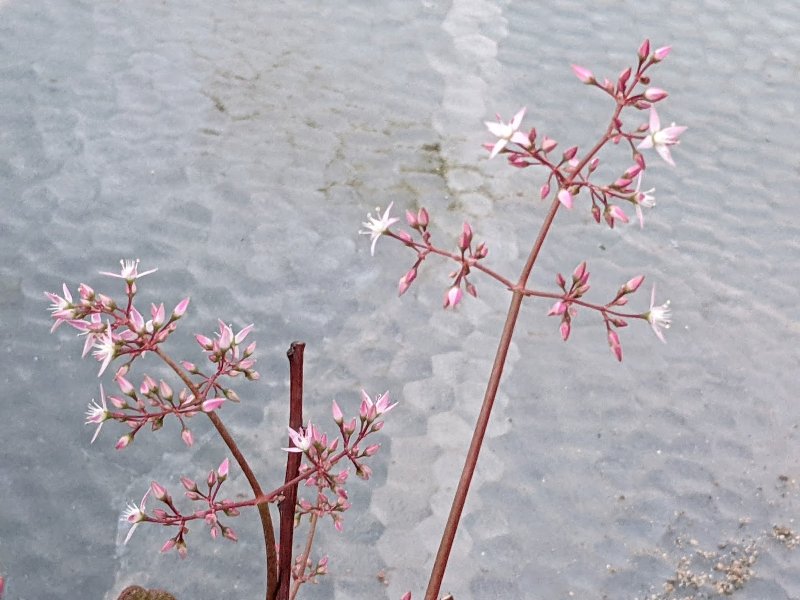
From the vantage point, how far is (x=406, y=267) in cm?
203

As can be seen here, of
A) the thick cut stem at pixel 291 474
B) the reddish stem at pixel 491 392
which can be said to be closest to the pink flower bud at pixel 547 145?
the reddish stem at pixel 491 392

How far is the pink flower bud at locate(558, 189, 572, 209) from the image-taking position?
0.60 meters

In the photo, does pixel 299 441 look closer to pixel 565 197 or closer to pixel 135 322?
pixel 135 322

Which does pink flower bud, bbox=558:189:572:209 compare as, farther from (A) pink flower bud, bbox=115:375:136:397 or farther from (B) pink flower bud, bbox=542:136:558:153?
(A) pink flower bud, bbox=115:375:136:397

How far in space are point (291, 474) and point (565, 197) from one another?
0.30 metres

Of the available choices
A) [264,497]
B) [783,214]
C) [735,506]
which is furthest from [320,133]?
[264,497]

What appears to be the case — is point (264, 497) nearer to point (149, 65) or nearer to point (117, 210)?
point (117, 210)

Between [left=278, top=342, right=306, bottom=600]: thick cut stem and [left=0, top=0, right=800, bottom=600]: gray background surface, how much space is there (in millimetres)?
781

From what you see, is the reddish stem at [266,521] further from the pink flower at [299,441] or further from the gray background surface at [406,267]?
the gray background surface at [406,267]

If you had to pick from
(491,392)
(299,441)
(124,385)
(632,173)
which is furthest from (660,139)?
(124,385)

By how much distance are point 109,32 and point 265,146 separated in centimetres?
65

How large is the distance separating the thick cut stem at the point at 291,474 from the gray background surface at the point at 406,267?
2.56ft

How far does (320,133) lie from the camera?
2.32 metres

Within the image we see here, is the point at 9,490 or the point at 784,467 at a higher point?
the point at 784,467
